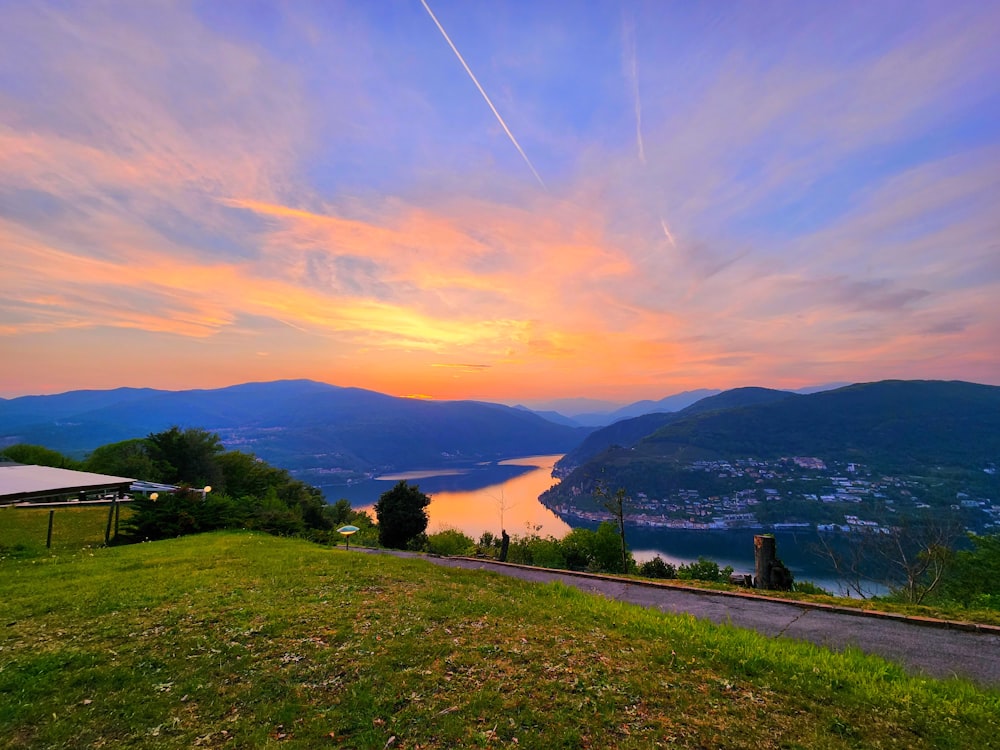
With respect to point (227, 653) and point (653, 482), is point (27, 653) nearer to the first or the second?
point (227, 653)

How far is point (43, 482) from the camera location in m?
18.4

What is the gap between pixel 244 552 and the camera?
17.0 metres

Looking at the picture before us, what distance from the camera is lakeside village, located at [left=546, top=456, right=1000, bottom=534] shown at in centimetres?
8469

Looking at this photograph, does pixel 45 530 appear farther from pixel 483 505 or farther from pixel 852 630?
pixel 483 505

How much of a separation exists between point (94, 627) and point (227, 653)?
355cm

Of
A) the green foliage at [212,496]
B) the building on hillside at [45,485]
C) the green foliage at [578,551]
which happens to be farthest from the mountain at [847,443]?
the building on hillside at [45,485]

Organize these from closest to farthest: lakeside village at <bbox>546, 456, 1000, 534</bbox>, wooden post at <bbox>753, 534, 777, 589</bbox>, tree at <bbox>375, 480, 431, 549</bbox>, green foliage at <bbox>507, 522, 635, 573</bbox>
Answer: wooden post at <bbox>753, 534, 777, 589</bbox>
green foliage at <bbox>507, 522, 635, 573</bbox>
tree at <bbox>375, 480, 431, 549</bbox>
lakeside village at <bbox>546, 456, 1000, 534</bbox>

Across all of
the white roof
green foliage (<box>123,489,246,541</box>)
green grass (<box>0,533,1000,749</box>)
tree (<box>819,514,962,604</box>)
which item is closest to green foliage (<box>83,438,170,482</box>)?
green foliage (<box>123,489,246,541</box>)

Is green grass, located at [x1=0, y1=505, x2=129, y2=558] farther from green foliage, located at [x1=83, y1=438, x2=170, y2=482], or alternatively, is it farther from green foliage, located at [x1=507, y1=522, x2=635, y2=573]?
green foliage, located at [x1=507, y1=522, x2=635, y2=573]

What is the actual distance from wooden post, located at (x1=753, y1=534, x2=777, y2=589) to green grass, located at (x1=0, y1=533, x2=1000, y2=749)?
6343 millimetres

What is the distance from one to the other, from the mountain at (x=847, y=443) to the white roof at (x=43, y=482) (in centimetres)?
11299

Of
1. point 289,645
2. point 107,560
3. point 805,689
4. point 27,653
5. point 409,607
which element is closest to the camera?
point 805,689

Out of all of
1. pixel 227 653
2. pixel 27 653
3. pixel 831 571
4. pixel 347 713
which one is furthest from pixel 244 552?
pixel 831 571

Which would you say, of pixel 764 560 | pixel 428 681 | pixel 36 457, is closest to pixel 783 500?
pixel 764 560
